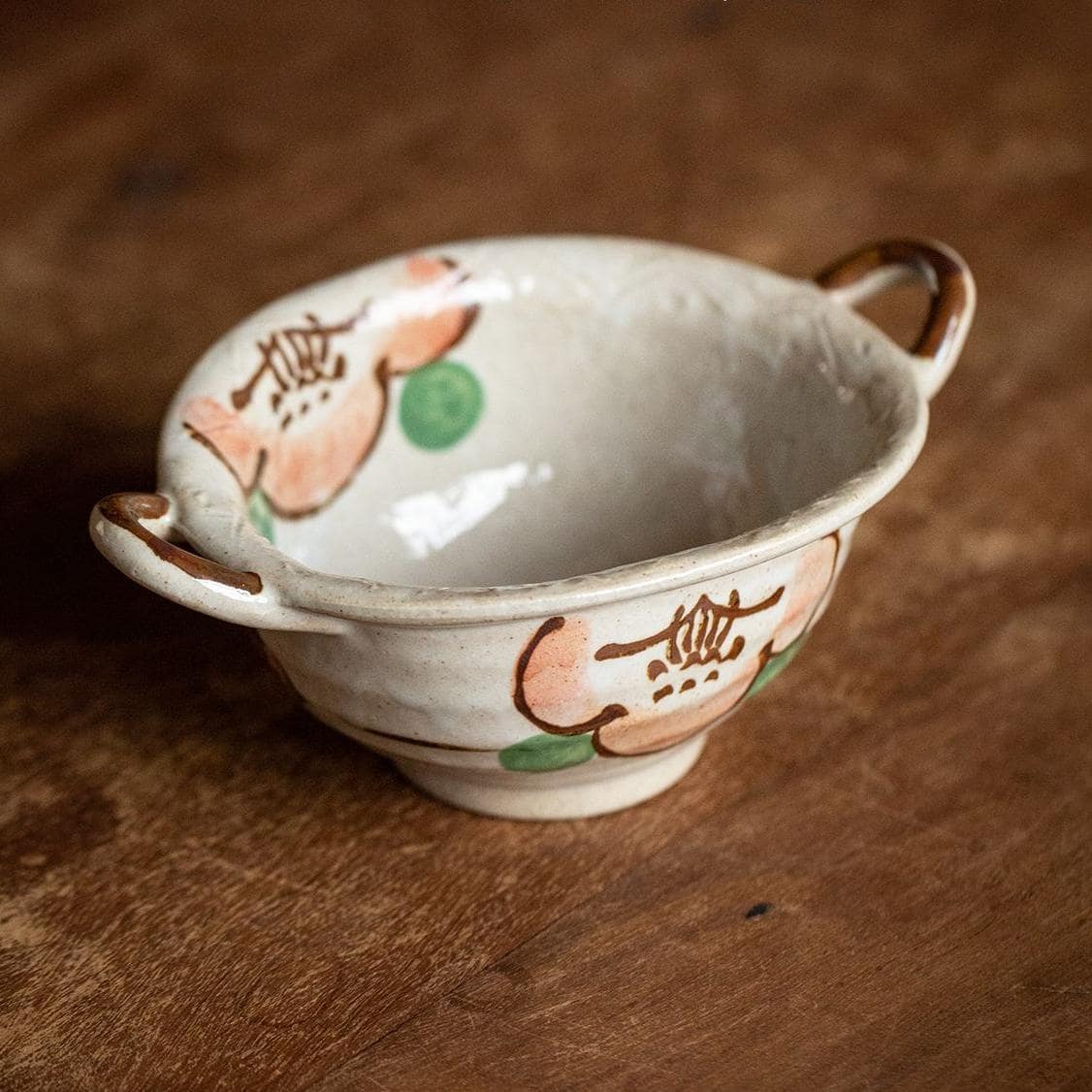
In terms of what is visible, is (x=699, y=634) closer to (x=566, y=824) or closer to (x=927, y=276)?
(x=566, y=824)

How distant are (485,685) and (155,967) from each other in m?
0.16

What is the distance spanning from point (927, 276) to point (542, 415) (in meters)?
0.18

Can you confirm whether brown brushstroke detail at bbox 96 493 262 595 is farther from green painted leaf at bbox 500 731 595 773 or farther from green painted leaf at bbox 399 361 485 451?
green painted leaf at bbox 399 361 485 451

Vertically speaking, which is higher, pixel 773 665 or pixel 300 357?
pixel 300 357

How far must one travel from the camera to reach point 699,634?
562mm

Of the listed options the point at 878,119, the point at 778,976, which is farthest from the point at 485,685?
the point at 878,119

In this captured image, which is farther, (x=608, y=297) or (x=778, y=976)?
(x=608, y=297)

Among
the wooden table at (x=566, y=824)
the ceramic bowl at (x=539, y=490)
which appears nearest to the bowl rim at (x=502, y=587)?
the ceramic bowl at (x=539, y=490)

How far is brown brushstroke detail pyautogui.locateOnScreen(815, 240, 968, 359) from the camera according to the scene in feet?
2.21

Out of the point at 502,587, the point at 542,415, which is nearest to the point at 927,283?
the point at 542,415

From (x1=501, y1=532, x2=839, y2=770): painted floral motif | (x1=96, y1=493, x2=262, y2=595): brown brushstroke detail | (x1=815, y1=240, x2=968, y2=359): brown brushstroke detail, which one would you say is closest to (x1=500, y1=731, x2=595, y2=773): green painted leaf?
(x1=501, y1=532, x2=839, y2=770): painted floral motif

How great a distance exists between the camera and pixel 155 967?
1.93 ft

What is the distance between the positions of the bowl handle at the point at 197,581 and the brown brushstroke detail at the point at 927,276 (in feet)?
0.92

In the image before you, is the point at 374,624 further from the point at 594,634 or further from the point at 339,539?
the point at 339,539
